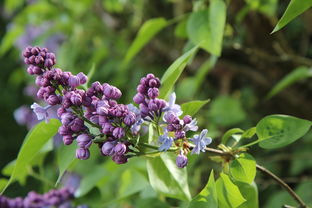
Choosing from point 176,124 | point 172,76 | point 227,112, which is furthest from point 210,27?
point 227,112

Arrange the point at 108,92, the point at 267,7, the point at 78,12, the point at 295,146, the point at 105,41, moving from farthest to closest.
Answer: the point at 105,41, the point at 78,12, the point at 295,146, the point at 267,7, the point at 108,92

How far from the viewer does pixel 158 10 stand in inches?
87.4

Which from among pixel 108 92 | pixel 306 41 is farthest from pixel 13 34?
pixel 108 92

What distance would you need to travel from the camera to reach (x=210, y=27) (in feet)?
3.32

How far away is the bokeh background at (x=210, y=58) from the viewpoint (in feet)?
5.31

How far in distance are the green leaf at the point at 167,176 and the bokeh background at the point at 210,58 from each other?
0.56 m

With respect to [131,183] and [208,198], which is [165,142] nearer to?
[208,198]

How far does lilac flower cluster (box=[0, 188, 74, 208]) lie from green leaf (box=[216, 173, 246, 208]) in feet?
1.15

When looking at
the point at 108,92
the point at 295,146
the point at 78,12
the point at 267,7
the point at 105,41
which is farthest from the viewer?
the point at 105,41

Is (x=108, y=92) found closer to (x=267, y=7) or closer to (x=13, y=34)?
(x=267, y=7)

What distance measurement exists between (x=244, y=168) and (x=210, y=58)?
31.9 inches

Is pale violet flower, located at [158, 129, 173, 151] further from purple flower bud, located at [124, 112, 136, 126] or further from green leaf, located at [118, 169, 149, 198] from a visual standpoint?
green leaf, located at [118, 169, 149, 198]

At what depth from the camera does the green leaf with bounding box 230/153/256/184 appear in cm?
72

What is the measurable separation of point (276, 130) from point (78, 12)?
1365 mm
